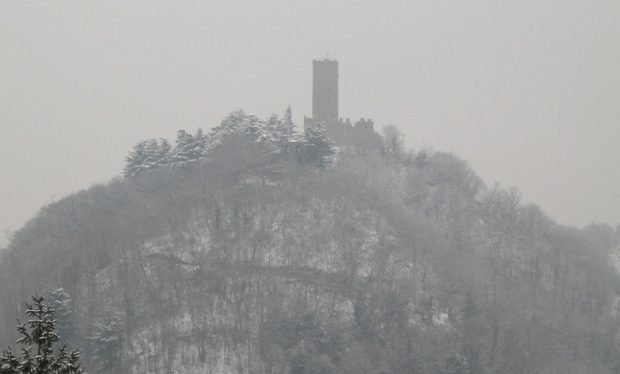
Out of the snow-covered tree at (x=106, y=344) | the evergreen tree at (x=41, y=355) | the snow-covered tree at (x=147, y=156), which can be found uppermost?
the snow-covered tree at (x=147, y=156)

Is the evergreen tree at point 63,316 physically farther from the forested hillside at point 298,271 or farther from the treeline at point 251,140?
the treeline at point 251,140

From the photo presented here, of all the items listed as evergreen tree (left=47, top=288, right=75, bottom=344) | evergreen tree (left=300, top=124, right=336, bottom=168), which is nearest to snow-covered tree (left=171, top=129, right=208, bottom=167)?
evergreen tree (left=300, top=124, right=336, bottom=168)

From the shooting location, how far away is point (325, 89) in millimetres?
81812

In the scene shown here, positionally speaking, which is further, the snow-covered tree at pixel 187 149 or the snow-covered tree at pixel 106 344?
the snow-covered tree at pixel 187 149

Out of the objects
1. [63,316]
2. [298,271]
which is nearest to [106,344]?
[63,316]

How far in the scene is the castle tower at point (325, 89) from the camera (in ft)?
266

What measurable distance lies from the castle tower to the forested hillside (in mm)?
5043

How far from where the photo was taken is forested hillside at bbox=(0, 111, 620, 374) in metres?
60.1

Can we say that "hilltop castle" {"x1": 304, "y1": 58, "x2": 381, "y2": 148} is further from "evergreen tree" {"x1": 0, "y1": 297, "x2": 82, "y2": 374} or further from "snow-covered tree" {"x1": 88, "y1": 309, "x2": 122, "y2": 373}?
"evergreen tree" {"x1": 0, "y1": 297, "x2": 82, "y2": 374}

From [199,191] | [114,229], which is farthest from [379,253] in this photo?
[114,229]

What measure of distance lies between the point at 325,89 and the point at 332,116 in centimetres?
256

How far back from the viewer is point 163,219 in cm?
6850

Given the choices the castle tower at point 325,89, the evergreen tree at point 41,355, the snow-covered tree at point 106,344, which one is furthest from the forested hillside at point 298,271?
the evergreen tree at point 41,355

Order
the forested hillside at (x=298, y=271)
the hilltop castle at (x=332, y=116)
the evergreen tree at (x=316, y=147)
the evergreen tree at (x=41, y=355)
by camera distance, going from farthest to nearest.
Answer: the hilltop castle at (x=332, y=116) → the evergreen tree at (x=316, y=147) → the forested hillside at (x=298, y=271) → the evergreen tree at (x=41, y=355)
